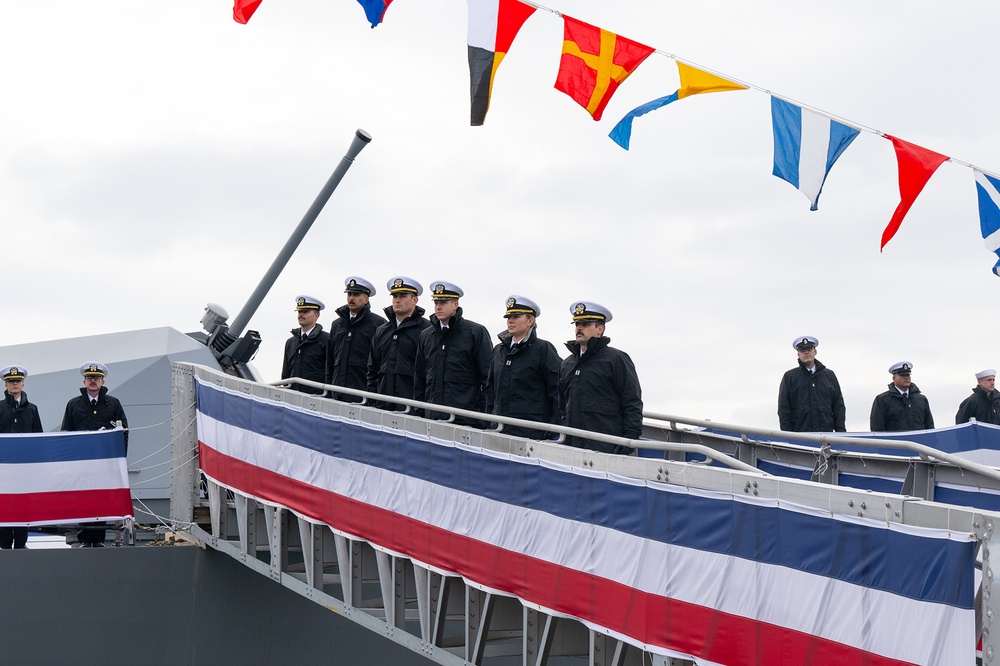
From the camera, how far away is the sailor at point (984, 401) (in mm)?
14539

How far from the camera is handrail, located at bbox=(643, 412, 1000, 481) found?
5.67 meters

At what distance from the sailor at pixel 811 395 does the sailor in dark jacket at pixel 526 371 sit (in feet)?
16.1

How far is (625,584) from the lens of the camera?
6133mm

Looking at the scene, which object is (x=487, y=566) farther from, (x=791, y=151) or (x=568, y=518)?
(x=791, y=151)

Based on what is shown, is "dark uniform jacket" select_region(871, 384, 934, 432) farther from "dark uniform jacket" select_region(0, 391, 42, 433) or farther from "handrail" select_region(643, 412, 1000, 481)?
"dark uniform jacket" select_region(0, 391, 42, 433)

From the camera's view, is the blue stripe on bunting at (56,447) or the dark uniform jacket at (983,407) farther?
the dark uniform jacket at (983,407)

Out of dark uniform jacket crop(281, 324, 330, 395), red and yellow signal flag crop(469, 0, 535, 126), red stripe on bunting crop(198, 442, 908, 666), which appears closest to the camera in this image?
red stripe on bunting crop(198, 442, 908, 666)

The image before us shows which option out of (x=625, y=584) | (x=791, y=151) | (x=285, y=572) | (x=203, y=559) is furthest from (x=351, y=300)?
(x=625, y=584)

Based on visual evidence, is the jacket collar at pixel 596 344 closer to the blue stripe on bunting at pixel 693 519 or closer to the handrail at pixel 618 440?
the handrail at pixel 618 440

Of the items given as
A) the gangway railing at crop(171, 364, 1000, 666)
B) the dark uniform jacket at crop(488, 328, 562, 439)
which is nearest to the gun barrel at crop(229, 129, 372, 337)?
the gangway railing at crop(171, 364, 1000, 666)

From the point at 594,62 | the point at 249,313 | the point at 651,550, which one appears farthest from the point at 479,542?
the point at 249,313

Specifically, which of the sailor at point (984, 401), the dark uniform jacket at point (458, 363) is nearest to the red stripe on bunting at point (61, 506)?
the dark uniform jacket at point (458, 363)

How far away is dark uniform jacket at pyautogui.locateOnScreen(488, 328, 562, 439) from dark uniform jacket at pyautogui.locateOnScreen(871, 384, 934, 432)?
21.2ft

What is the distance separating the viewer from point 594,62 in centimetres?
862
